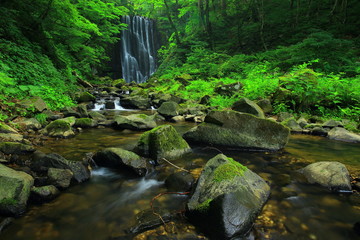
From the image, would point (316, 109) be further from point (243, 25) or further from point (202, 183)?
point (243, 25)

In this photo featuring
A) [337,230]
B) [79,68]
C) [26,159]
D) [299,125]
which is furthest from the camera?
[79,68]

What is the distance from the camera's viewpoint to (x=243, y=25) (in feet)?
73.4

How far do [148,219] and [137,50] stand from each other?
30.5 metres

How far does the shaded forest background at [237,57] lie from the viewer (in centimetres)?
822

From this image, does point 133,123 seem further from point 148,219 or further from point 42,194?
point 148,219

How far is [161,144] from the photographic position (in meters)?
4.42

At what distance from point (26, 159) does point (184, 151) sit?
10.5 ft

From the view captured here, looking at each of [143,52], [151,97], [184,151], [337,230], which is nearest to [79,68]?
[151,97]

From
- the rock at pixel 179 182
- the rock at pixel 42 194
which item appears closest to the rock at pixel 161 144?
the rock at pixel 179 182

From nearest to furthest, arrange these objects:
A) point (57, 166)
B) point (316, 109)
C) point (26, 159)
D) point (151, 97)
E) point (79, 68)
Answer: point (57, 166) → point (26, 159) → point (316, 109) → point (151, 97) → point (79, 68)

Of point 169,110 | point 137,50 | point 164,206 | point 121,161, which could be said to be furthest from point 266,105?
point 137,50

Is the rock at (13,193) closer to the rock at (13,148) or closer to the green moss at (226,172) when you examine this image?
the rock at (13,148)

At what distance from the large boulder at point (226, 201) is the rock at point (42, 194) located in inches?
77.9

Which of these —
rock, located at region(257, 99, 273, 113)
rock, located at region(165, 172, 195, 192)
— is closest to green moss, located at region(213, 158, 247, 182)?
rock, located at region(165, 172, 195, 192)
